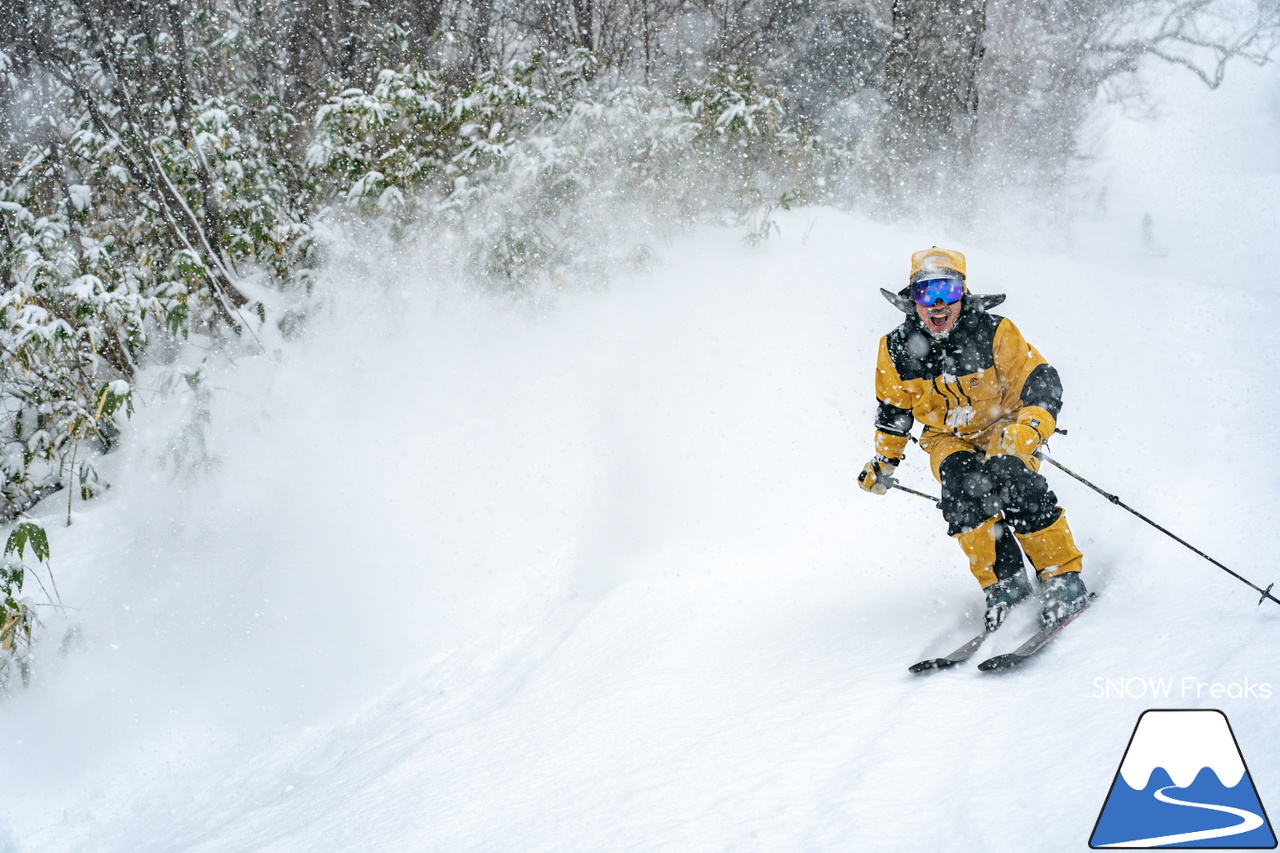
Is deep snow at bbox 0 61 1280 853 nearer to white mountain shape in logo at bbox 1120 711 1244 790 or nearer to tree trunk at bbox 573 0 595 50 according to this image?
white mountain shape in logo at bbox 1120 711 1244 790

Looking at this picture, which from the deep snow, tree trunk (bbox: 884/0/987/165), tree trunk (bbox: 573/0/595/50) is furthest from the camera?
tree trunk (bbox: 573/0/595/50)

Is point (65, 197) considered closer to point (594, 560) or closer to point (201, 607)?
point (201, 607)

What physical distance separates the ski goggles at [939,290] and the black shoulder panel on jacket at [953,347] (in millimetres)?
106

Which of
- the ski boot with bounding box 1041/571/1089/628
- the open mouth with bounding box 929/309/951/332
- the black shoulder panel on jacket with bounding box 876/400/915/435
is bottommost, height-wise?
the ski boot with bounding box 1041/571/1089/628

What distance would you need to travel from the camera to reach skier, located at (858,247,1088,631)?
3.06 m

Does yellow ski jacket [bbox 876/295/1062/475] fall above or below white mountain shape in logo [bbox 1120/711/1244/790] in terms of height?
above

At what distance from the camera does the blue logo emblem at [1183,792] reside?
167 centimetres

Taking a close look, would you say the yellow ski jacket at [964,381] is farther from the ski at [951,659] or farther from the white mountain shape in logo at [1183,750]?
the white mountain shape in logo at [1183,750]

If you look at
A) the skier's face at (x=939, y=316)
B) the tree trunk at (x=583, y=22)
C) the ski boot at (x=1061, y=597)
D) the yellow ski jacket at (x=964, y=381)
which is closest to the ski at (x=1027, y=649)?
the ski boot at (x=1061, y=597)

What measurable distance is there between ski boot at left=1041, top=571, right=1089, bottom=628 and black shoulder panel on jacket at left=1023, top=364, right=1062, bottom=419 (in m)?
0.60

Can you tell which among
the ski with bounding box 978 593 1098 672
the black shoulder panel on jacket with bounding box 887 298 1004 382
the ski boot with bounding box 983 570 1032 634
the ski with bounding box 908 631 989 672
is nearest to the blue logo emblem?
the ski with bounding box 978 593 1098 672

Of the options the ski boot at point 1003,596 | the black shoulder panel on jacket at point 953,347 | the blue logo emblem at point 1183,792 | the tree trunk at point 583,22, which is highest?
the tree trunk at point 583,22

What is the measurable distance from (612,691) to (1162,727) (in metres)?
1.80

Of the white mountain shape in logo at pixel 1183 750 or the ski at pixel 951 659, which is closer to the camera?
the white mountain shape in logo at pixel 1183 750
